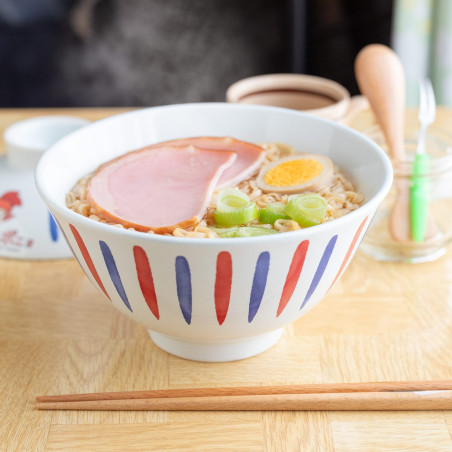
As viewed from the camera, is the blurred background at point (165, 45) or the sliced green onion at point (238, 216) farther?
the blurred background at point (165, 45)

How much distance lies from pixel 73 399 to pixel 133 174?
0.33 meters

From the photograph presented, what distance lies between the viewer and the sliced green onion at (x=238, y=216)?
863mm

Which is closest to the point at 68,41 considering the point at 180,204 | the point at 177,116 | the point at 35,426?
the point at 177,116

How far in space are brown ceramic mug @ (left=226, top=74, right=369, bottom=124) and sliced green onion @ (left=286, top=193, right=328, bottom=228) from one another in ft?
1.55

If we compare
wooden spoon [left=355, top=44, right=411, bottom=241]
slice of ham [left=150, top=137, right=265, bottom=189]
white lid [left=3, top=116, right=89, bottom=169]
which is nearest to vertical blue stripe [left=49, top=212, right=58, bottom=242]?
white lid [left=3, top=116, right=89, bottom=169]

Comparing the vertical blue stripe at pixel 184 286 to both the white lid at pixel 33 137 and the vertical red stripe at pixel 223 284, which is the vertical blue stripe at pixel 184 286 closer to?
the vertical red stripe at pixel 223 284

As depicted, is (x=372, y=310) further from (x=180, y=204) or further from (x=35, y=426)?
(x=35, y=426)

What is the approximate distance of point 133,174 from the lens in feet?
3.23

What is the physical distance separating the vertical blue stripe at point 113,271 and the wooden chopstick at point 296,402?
0.39ft

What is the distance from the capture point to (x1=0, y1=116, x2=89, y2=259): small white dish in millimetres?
1154

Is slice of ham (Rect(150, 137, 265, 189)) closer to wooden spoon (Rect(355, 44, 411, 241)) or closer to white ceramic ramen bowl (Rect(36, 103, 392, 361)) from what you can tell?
white ceramic ramen bowl (Rect(36, 103, 392, 361))

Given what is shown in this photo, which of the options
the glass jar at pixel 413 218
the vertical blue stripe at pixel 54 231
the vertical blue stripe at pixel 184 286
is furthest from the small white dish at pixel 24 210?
the glass jar at pixel 413 218

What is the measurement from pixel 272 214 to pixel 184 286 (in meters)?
0.17

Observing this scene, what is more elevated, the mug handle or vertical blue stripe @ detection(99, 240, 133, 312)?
vertical blue stripe @ detection(99, 240, 133, 312)
